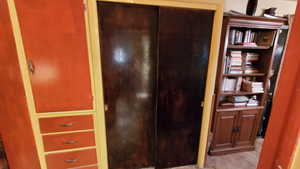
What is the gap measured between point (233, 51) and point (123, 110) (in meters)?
1.70

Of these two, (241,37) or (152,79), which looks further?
(241,37)

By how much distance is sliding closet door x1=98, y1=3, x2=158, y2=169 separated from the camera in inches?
54.9

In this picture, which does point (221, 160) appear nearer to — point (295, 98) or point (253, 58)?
point (253, 58)

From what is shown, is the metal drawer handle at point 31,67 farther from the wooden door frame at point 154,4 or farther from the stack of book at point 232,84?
A: the stack of book at point 232,84

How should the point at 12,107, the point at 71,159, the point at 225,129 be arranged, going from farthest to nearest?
the point at 225,129 → the point at 71,159 → the point at 12,107

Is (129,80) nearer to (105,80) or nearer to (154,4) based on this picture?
(105,80)

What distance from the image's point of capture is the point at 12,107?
98 cm

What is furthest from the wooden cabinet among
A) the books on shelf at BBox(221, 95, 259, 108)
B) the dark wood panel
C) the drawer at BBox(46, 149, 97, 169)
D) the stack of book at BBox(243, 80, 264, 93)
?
the dark wood panel

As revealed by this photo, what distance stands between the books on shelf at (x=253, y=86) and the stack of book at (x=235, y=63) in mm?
223

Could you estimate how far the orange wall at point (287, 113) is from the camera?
0.31 meters

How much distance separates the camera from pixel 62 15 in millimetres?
1174

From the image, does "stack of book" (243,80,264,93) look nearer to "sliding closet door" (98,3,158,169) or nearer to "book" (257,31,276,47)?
"book" (257,31,276,47)

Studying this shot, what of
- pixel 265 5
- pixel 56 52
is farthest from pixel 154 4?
pixel 265 5

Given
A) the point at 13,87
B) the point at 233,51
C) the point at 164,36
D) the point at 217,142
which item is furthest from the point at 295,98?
the point at 217,142
